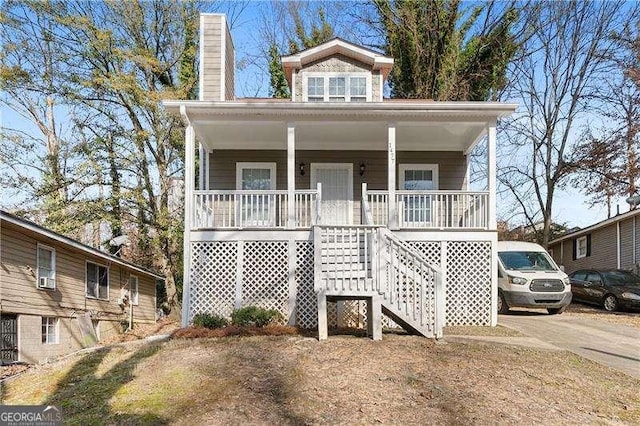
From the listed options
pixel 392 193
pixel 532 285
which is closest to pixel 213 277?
pixel 392 193

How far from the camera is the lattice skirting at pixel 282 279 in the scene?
10.2 meters

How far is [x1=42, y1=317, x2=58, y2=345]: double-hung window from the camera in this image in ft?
43.5

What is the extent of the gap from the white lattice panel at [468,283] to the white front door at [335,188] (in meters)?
3.42

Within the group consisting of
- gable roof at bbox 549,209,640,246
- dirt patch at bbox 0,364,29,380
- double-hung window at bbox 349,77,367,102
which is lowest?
dirt patch at bbox 0,364,29,380

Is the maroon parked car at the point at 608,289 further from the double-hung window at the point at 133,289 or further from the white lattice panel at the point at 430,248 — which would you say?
the double-hung window at the point at 133,289

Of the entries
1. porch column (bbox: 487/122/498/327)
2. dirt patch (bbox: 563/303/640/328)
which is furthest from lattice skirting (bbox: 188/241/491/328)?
dirt patch (bbox: 563/303/640/328)

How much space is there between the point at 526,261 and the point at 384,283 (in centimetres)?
653

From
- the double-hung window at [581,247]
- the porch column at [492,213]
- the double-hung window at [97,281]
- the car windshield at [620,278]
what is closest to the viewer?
the porch column at [492,213]

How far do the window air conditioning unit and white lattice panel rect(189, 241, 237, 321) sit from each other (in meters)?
5.46

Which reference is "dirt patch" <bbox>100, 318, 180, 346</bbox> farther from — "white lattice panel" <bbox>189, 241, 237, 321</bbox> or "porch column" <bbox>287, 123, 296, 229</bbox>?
"porch column" <bbox>287, 123, 296, 229</bbox>

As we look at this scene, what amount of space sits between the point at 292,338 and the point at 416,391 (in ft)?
10.9

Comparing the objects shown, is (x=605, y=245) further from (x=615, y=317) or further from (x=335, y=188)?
(x=335, y=188)

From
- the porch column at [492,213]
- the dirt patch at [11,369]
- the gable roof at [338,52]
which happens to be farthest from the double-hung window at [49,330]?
the porch column at [492,213]

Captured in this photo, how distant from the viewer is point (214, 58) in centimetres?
1396
